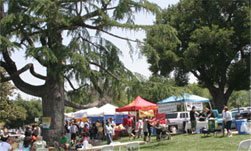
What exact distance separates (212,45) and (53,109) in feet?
66.4

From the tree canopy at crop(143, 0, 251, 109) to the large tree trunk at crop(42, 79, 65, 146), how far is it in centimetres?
1489

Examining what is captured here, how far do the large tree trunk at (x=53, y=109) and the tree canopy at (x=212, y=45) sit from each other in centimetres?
1489

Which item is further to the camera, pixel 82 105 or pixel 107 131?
pixel 82 105

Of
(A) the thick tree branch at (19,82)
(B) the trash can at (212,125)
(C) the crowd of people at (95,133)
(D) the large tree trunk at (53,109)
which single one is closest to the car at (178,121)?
(C) the crowd of people at (95,133)

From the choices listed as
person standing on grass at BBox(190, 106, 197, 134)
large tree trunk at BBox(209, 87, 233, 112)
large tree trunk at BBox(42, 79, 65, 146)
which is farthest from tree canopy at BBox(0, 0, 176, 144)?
large tree trunk at BBox(209, 87, 233, 112)

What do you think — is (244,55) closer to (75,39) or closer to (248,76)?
(248,76)

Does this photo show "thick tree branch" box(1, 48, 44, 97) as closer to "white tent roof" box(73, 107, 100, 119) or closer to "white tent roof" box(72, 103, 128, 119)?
"white tent roof" box(72, 103, 128, 119)

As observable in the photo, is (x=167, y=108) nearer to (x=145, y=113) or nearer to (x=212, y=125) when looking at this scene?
(x=145, y=113)

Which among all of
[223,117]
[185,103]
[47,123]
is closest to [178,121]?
[185,103]

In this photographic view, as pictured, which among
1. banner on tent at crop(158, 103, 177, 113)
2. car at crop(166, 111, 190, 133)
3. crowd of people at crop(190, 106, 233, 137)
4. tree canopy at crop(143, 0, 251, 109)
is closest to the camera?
crowd of people at crop(190, 106, 233, 137)

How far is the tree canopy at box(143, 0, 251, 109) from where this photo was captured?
29859 millimetres

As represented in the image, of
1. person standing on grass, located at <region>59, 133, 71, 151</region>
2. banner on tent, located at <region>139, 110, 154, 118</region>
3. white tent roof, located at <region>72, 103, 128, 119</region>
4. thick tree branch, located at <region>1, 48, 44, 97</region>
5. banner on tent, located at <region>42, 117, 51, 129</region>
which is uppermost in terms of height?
thick tree branch, located at <region>1, 48, 44, 97</region>

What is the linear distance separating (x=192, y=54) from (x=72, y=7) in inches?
701

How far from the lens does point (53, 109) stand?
1556 centimetres
